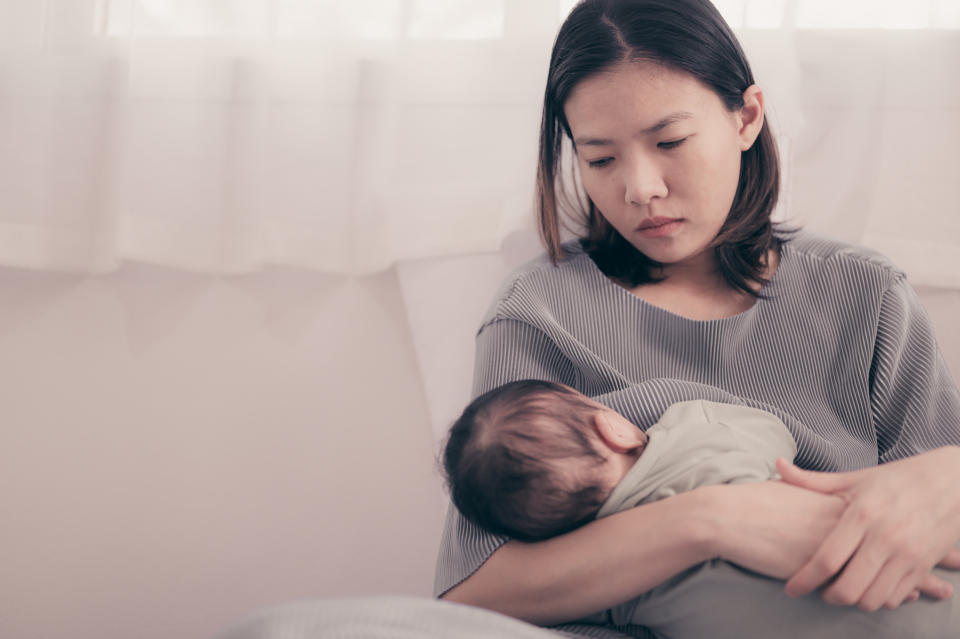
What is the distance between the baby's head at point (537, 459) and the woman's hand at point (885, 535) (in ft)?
0.60

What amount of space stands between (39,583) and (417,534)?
2.34 ft

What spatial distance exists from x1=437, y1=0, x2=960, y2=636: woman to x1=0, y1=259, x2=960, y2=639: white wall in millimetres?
443

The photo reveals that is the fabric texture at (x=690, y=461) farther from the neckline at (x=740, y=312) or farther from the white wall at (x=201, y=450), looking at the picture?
the white wall at (x=201, y=450)

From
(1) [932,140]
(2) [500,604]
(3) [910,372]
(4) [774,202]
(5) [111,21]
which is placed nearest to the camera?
(2) [500,604]

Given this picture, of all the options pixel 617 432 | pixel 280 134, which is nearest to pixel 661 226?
pixel 617 432

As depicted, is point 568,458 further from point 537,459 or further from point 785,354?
point 785,354

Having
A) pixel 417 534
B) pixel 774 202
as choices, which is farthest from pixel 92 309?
pixel 774 202

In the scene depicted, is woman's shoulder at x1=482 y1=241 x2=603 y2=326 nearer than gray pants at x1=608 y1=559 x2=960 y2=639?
No

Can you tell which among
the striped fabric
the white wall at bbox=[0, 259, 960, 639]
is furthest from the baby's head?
the white wall at bbox=[0, 259, 960, 639]

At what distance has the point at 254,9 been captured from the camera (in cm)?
138

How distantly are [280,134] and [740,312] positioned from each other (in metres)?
0.84

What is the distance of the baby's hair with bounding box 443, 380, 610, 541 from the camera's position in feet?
2.68

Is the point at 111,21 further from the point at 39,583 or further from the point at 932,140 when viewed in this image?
the point at 932,140

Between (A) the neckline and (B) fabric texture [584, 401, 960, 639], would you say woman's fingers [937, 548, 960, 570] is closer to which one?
(B) fabric texture [584, 401, 960, 639]
